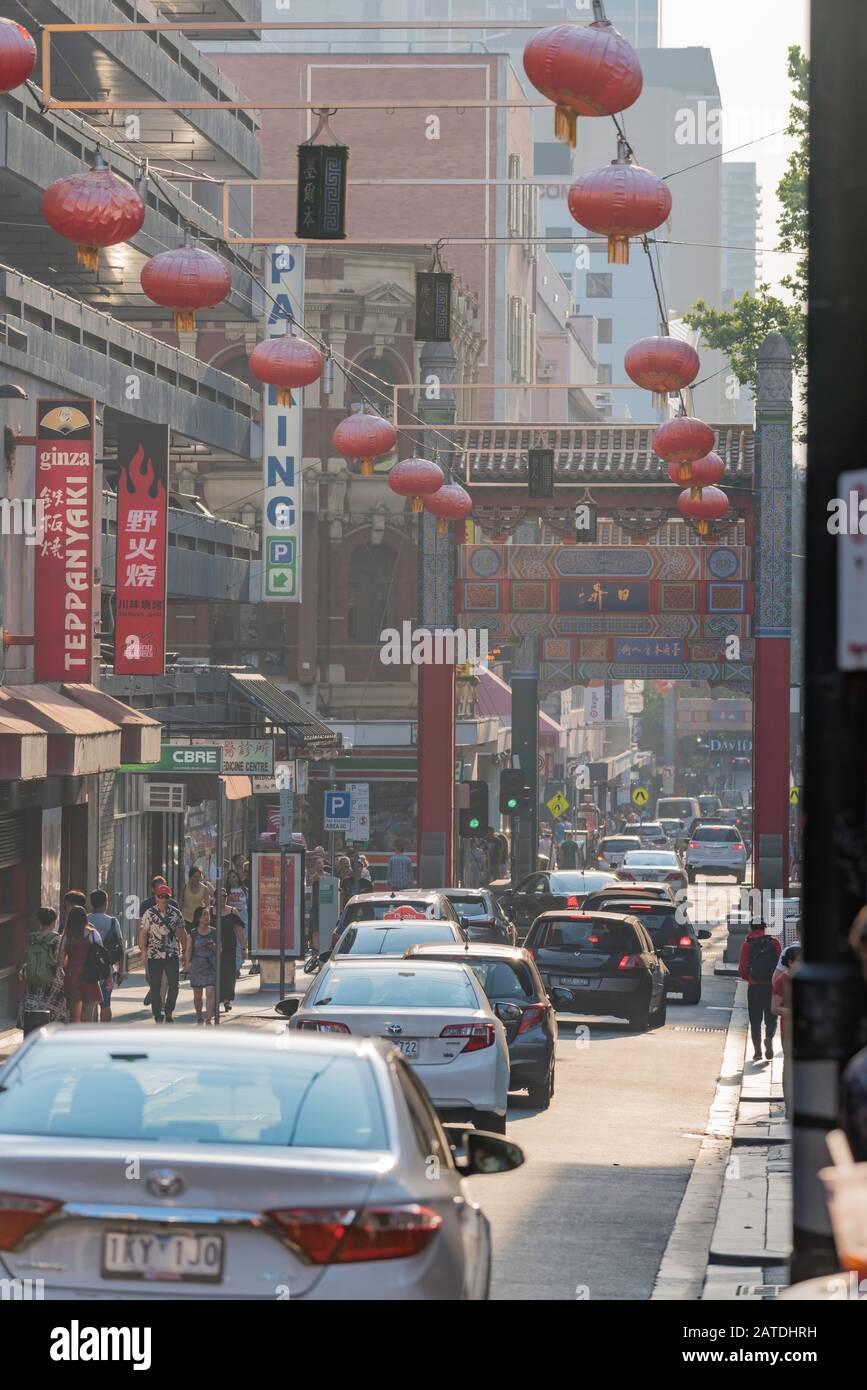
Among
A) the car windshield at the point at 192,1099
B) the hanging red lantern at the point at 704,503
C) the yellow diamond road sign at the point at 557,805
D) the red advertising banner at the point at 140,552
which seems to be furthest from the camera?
the yellow diamond road sign at the point at 557,805

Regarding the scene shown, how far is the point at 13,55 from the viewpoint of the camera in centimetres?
1331

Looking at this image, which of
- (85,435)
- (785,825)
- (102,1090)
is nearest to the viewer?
(102,1090)

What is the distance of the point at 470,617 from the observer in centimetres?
4403

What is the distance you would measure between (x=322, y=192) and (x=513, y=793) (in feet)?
99.1

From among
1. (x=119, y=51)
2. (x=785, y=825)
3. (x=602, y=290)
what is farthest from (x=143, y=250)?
(x=602, y=290)

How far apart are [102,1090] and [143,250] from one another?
27.9 meters

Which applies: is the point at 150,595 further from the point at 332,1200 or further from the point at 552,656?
the point at 332,1200

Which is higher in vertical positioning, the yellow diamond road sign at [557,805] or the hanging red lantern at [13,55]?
the hanging red lantern at [13,55]

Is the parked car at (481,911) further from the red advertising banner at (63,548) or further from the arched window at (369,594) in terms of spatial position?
the arched window at (369,594)

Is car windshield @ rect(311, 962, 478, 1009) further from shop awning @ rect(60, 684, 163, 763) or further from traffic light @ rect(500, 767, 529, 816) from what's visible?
traffic light @ rect(500, 767, 529, 816)

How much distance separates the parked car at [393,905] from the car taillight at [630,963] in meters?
2.11

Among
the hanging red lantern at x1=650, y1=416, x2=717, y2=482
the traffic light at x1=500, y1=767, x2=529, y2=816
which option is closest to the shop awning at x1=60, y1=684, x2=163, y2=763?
the hanging red lantern at x1=650, y1=416, x2=717, y2=482

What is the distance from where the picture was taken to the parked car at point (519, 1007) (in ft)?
63.2

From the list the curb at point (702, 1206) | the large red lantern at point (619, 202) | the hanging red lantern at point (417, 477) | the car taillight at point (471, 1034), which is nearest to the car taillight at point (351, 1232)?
the curb at point (702, 1206)
